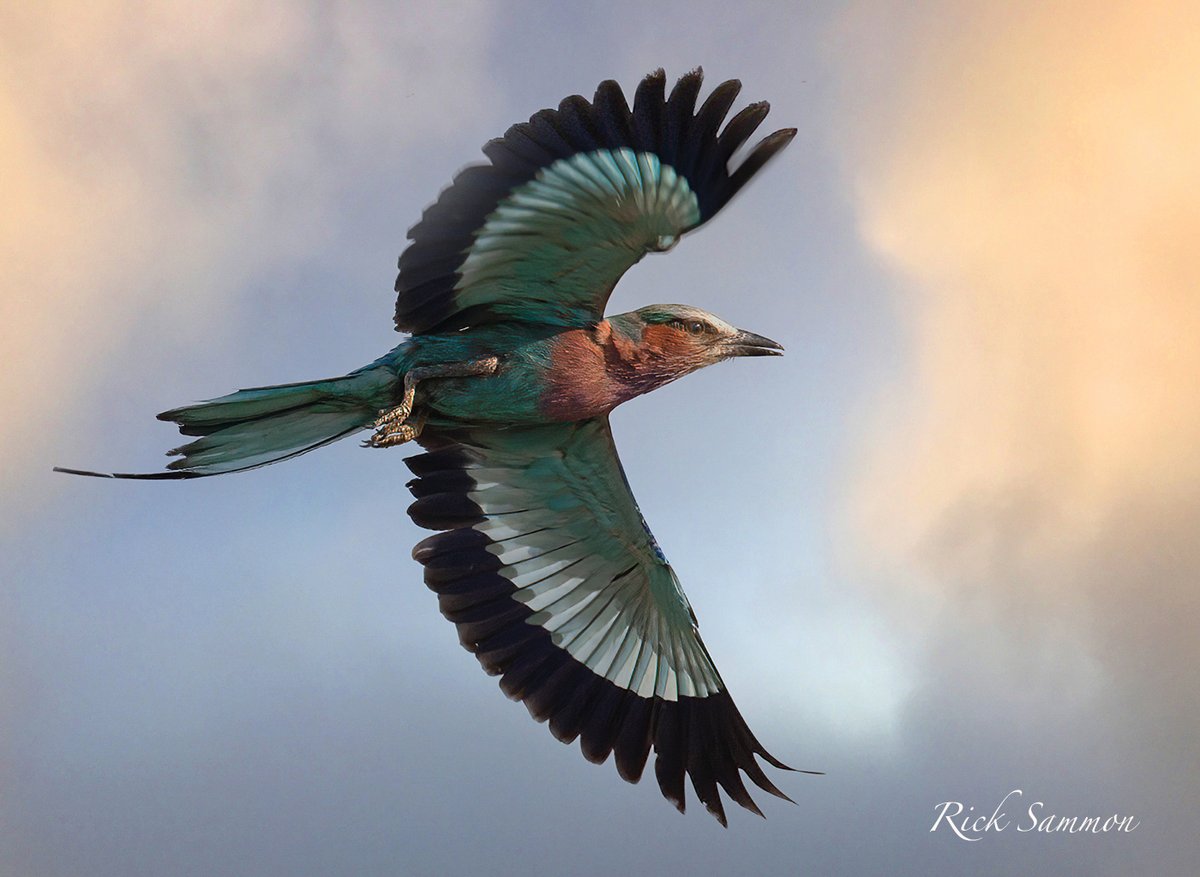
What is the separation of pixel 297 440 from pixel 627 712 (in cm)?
232

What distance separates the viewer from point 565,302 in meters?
5.34

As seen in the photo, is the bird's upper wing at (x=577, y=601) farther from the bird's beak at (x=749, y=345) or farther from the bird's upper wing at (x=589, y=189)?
the bird's upper wing at (x=589, y=189)

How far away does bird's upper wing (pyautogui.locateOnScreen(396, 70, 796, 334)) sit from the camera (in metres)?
5.02

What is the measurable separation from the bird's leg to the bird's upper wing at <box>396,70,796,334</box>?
367 millimetres

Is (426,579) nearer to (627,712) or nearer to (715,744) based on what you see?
(627,712)

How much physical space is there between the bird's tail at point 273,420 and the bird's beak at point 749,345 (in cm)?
167

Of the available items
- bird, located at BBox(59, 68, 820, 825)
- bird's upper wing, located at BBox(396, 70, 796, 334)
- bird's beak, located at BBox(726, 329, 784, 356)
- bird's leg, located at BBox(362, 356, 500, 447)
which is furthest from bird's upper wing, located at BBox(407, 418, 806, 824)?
bird's upper wing, located at BBox(396, 70, 796, 334)

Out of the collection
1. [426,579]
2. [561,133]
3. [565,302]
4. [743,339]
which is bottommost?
[426,579]

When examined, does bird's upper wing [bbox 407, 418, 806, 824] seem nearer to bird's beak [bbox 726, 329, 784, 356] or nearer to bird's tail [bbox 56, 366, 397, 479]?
bird's tail [bbox 56, 366, 397, 479]

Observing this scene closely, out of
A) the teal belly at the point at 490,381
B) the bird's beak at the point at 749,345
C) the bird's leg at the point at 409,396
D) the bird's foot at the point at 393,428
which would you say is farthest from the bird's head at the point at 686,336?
the bird's foot at the point at 393,428

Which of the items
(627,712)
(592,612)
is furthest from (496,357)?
(627,712)

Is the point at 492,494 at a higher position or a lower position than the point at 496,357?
lower

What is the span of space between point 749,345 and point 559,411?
102 cm

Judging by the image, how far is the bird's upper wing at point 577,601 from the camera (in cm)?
589
